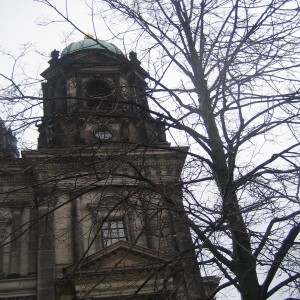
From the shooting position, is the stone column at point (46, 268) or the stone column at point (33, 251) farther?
the stone column at point (33, 251)

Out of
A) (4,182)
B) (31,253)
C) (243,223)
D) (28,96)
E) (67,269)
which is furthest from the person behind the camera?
(4,182)

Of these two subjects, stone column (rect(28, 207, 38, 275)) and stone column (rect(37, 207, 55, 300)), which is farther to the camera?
stone column (rect(28, 207, 38, 275))

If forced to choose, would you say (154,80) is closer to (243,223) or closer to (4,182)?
(243,223)

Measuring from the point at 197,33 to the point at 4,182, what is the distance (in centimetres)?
1276

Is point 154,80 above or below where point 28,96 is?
above

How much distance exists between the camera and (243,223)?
19.3ft

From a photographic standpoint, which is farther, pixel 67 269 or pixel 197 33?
pixel 67 269

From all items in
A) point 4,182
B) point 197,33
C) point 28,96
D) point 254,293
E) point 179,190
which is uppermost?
point 4,182

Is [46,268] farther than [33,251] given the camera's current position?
No

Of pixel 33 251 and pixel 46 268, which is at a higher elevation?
pixel 33 251

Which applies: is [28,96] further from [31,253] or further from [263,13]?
[31,253]

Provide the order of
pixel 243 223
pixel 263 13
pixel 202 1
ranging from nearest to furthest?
pixel 243 223 < pixel 263 13 < pixel 202 1

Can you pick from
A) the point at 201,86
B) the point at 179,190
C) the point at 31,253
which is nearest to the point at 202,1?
the point at 201,86

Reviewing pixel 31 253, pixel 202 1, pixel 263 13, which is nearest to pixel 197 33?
pixel 202 1
